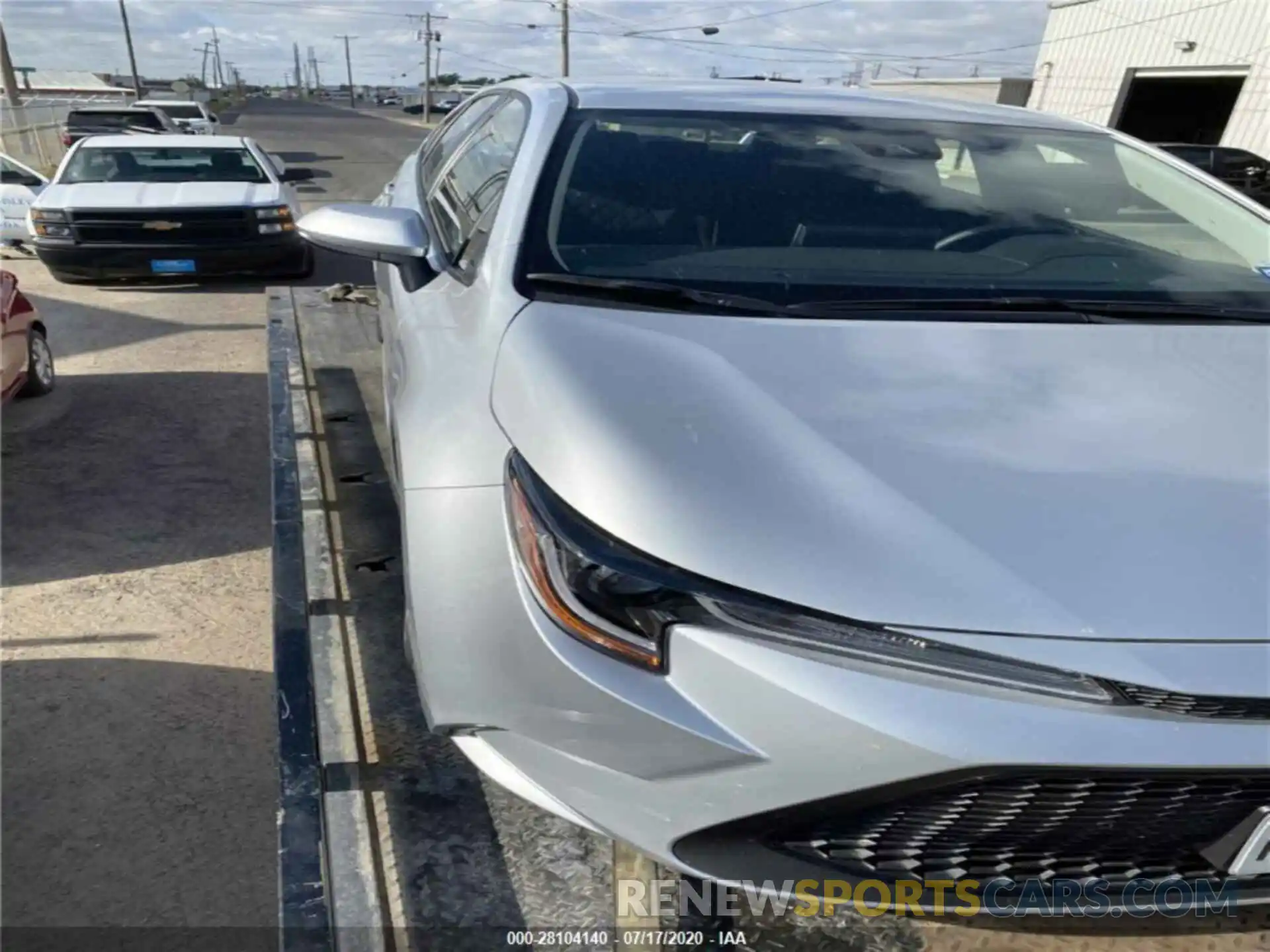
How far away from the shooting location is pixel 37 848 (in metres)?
2.15

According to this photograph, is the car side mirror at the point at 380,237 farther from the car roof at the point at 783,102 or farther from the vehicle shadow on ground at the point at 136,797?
the vehicle shadow on ground at the point at 136,797

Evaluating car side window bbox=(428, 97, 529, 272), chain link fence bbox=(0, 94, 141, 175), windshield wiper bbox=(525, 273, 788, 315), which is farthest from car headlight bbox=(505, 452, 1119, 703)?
chain link fence bbox=(0, 94, 141, 175)

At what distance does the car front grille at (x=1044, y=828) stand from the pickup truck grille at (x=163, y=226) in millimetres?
7677

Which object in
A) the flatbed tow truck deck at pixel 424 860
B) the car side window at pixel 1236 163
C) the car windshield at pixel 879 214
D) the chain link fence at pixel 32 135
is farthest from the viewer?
the chain link fence at pixel 32 135

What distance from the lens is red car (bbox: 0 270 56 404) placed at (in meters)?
4.44

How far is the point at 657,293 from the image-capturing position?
6.02 feet

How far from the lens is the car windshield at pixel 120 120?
16.6 m

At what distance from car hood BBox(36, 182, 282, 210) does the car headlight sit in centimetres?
736

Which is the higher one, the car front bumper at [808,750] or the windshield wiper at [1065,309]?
the windshield wiper at [1065,309]

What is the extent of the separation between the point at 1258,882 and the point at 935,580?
24.6 inches

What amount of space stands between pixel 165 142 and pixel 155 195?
3.42 feet

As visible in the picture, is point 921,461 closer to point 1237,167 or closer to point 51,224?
point 51,224

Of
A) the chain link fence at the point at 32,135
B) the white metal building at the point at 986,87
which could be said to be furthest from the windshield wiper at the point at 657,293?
the white metal building at the point at 986,87

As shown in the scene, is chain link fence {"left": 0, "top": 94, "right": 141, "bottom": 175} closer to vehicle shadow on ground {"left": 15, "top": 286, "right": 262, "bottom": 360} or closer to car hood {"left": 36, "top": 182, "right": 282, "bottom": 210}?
car hood {"left": 36, "top": 182, "right": 282, "bottom": 210}
